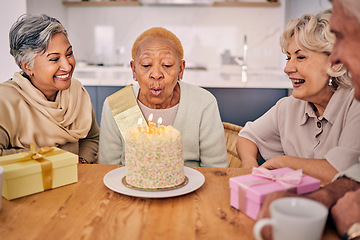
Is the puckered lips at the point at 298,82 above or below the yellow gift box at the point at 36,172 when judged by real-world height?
above

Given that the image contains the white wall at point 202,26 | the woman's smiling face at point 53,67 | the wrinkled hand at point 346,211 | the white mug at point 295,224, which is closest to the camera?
the white mug at point 295,224

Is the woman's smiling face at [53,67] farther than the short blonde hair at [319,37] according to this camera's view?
Yes

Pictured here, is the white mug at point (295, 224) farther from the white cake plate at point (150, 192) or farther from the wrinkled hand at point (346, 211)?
the white cake plate at point (150, 192)

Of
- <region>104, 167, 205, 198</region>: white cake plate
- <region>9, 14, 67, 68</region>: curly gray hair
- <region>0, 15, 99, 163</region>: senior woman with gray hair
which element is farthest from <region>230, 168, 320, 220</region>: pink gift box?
<region>9, 14, 67, 68</region>: curly gray hair

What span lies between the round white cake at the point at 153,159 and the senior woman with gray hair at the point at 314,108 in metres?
0.45

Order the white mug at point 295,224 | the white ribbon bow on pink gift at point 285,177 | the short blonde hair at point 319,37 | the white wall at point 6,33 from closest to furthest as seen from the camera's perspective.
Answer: the white mug at point 295,224
the white ribbon bow on pink gift at point 285,177
the short blonde hair at point 319,37
the white wall at point 6,33

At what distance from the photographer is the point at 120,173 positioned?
3.68 ft

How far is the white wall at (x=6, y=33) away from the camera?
105 inches

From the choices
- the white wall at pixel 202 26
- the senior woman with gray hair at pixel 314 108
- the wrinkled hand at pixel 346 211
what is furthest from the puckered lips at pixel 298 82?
the white wall at pixel 202 26

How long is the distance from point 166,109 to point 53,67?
0.49 metres

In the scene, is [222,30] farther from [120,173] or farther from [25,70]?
[120,173]

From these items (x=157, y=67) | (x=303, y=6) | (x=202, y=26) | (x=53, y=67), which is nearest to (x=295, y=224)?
(x=157, y=67)

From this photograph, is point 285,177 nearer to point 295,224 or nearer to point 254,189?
point 254,189

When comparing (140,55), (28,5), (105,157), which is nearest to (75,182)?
(105,157)
